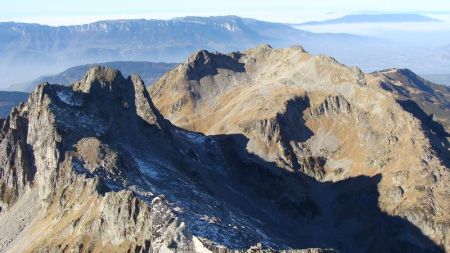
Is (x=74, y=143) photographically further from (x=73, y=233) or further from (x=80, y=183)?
(x=73, y=233)

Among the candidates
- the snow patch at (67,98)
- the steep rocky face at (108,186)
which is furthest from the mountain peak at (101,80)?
the snow patch at (67,98)

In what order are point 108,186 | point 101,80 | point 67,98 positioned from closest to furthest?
point 108,186 < point 67,98 < point 101,80

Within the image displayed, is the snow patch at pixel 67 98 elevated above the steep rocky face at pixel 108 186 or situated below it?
above

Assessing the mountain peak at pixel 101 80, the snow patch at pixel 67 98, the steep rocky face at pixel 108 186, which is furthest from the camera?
the mountain peak at pixel 101 80

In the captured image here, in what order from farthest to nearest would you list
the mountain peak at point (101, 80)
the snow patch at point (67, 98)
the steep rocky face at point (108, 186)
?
the mountain peak at point (101, 80) → the snow patch at point (67, 98) → the steep rocky face at point (108, 186)

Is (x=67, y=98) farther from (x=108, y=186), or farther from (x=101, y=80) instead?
(x=108, y=186)

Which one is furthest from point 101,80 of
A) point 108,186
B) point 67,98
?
point 108,186

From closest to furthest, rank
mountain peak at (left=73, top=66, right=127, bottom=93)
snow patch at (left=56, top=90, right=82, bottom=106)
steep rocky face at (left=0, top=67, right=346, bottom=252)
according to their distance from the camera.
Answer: steep rocky face at (left=0, top=67, right=346, bottom=252), snow patch at (left=56, top=90, right=82, bottom=106), mountain peak at (left=73, top=66, right=127, bottom=93)

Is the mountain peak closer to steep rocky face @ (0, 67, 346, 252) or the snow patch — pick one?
steep rocky face @ (0, 67, 346, 252)

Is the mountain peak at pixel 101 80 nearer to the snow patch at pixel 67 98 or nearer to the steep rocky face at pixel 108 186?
the steep rocky face at pixel 108 186

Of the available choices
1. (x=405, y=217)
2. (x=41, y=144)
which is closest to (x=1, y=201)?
(x=41, y=144)

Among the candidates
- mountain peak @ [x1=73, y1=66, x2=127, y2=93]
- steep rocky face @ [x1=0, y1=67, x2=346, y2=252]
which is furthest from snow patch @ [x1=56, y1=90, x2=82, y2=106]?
mountain peak @ [x1=73, y1=66, x2=127, y2=93]
